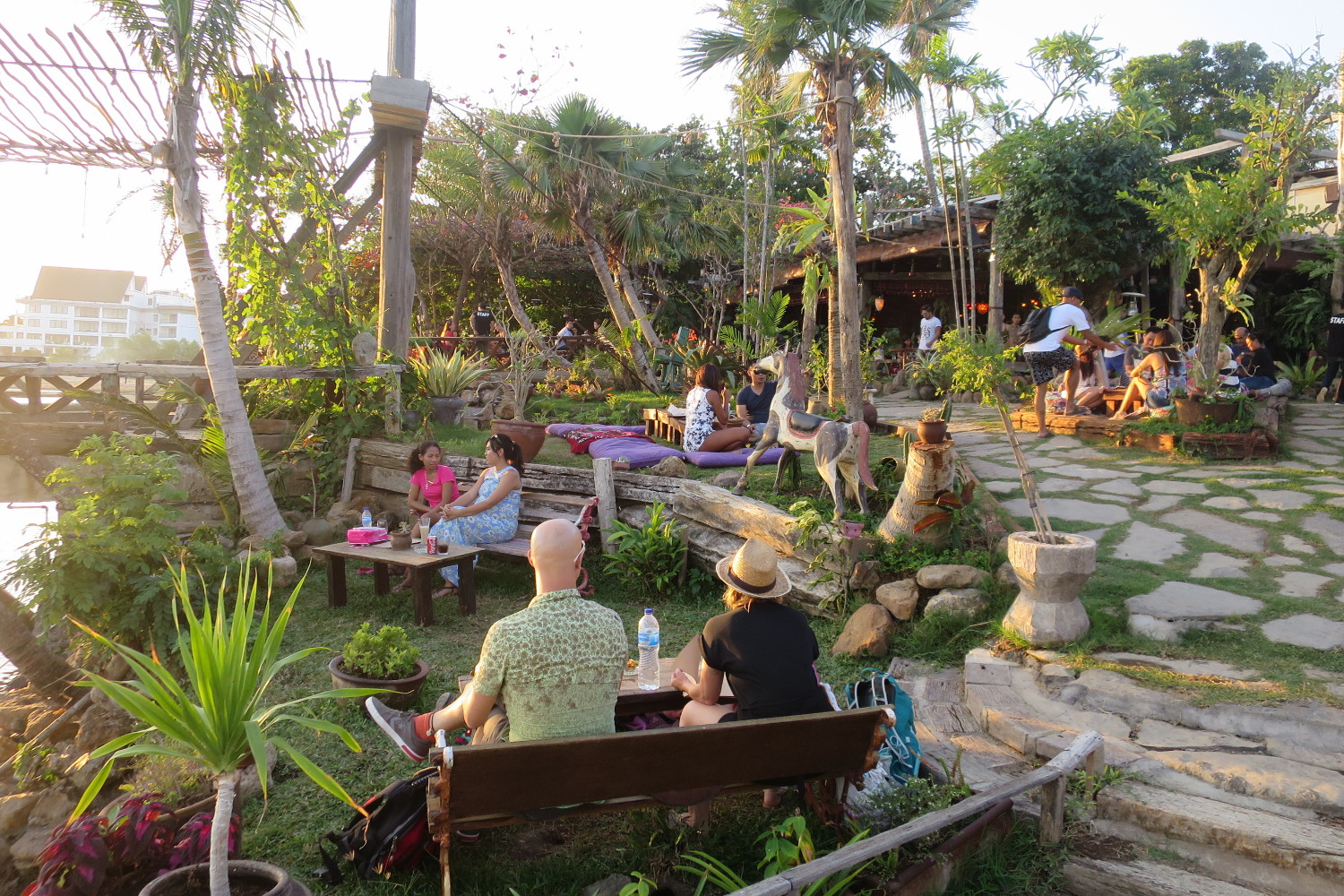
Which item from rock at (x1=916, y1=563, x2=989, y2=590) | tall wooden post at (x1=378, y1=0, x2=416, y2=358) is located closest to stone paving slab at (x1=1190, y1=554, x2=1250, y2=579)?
rock at (x1=916, y1=563, x2=989, y2=590)

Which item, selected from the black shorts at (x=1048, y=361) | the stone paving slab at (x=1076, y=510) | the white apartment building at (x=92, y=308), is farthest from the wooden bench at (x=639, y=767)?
the white apartment building at (x=92, y=308)

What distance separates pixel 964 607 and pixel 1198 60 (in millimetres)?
24198

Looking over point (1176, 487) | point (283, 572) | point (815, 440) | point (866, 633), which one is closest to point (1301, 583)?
point (1176, 487)

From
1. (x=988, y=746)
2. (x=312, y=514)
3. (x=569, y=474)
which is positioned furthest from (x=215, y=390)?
(x=988, y=746)

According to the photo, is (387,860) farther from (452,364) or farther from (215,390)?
(452,364)

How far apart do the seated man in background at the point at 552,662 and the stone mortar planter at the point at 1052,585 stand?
2.48 meters

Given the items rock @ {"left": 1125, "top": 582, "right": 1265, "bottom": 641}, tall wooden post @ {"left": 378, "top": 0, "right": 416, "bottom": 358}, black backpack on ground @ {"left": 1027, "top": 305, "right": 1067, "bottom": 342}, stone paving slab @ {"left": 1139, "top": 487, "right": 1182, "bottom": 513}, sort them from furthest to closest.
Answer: tall wooden post @ {"left": 378, "top": 0, "right": 416, "bottom": 358}, black backpack on ground @ {"left": 1027, "top": 305, "right": 1067, "bottom": 342}, stone paving slab @ {"left": 1139, "top": 487, "right": 1182, "bottom": 513}, rock @ {"left": 1125, "top": 582, "right": 1265, "bottom": 641}

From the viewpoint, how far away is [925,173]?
21.8 m

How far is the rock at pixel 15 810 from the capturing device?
14.2ft

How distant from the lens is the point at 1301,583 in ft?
16.2

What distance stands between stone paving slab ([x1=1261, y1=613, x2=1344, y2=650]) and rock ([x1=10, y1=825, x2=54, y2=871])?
233 inches

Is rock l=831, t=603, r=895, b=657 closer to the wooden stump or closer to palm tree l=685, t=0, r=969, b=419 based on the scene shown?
the wooden stump

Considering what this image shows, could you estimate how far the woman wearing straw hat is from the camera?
3082 millimetres

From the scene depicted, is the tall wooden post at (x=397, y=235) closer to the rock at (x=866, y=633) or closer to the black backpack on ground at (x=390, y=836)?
the rock at (x=866, y=633)
